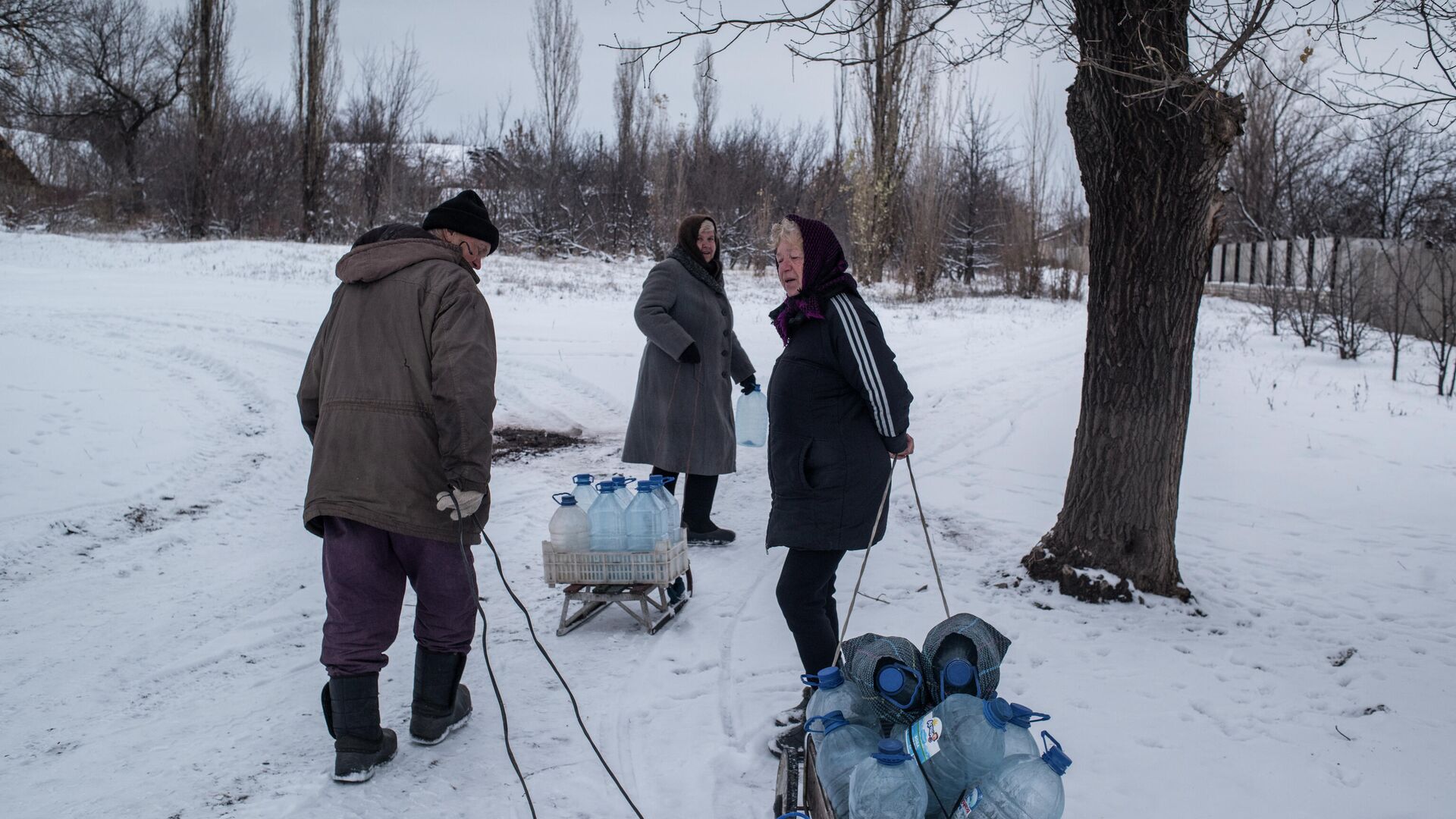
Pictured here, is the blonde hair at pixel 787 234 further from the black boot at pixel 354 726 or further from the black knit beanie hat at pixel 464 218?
the black boot at pixel 354 726

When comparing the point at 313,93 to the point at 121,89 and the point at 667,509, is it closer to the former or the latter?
the point at 121,89

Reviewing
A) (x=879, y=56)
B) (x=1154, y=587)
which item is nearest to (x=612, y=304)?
(x=879, y=56)

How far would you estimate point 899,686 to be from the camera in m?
2.47

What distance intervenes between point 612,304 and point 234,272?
705 cm

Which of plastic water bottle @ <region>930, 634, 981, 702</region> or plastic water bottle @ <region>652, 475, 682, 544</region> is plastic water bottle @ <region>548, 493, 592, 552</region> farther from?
plastic water bottle @ <region>930, 634, 981, 702</region>

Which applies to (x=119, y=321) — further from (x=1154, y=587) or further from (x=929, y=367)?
(x=1154, y=587)

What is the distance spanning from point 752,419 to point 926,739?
3675 mm

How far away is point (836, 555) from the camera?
3.19 metres

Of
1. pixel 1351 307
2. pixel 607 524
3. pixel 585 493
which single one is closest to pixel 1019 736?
pixel 607 524

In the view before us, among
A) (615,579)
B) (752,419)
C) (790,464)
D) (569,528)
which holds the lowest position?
(615,579)

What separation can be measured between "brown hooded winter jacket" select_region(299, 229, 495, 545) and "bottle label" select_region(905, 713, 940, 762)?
1.55 m

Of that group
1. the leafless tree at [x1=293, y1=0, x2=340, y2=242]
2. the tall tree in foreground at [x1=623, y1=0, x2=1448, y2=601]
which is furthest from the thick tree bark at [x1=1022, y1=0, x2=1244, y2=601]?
the leafless tree at [x1=293, y1=0, x2=340, y2=242]

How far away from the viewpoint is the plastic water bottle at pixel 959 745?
233cm

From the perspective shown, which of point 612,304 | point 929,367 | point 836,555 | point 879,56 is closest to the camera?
point 836,555
